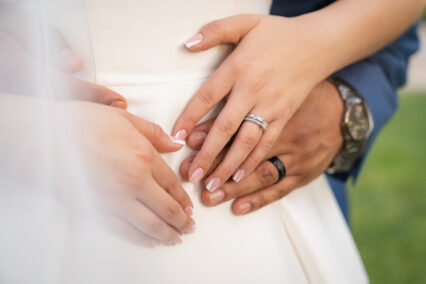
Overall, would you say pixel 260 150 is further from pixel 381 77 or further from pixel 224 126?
pixel 381 77

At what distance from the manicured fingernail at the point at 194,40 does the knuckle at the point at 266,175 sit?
35 cm

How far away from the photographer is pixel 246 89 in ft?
2.93

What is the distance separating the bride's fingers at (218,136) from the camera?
0.88 metres

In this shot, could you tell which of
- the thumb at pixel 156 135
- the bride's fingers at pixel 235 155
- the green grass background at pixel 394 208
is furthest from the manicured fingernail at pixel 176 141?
the green grass background at pixel 394 208

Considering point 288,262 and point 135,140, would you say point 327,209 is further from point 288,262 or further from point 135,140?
point 135,140

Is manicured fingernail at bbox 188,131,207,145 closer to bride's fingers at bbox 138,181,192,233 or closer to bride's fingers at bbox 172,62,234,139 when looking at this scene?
bride's fingers at bbox 172,62,234,139

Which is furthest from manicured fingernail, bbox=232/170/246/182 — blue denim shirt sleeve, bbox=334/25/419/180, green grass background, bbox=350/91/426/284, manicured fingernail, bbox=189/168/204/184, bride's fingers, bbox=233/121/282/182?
green grass background, bbox=350/91/426/284

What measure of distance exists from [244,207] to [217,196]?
84mm

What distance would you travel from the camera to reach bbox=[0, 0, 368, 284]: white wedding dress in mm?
767

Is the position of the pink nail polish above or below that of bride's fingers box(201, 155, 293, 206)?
above

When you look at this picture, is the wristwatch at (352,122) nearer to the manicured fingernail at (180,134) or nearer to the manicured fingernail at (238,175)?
the manicured fingernail at (238,175)

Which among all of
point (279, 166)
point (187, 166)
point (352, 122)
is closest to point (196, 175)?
point (187, 166)

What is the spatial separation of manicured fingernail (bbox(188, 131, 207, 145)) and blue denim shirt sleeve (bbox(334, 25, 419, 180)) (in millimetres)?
562

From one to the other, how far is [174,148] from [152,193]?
0.12m
